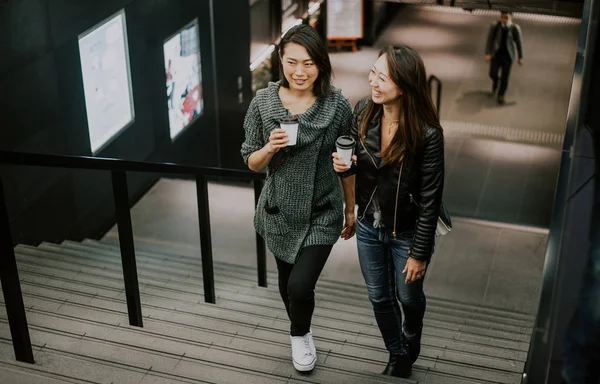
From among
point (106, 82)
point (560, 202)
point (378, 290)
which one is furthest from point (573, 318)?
point (106, 82)

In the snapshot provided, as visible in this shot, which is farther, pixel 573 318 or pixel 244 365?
pixel 244 365

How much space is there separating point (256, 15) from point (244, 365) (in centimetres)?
788

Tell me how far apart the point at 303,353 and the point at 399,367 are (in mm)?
441

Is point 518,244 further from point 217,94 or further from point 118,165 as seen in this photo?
point 118,165

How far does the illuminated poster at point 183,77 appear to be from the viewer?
9086 mm

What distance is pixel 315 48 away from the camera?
121 inches

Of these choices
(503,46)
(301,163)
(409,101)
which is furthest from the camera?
(503,46)

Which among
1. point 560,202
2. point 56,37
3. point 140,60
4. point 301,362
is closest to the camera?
point 560,202

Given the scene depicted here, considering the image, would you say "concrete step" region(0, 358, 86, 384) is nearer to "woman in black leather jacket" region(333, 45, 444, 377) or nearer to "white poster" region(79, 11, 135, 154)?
"woman in black leather jacket" region(333, 45, 444, 377)

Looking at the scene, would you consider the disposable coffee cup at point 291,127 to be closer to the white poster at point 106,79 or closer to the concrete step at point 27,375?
the concrete step at point 27,375

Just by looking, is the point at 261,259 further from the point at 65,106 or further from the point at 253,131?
the point at 65,106

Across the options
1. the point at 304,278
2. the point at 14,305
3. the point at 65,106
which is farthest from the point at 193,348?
the point at 65,106

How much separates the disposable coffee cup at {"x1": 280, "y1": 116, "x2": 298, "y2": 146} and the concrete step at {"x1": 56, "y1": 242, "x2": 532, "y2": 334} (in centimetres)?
187

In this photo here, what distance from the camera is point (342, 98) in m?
3.24
